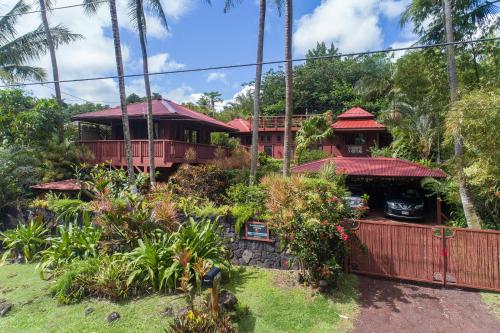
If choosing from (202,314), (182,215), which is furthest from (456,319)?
(182,215)

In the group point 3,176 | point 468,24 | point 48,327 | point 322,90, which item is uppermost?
point 322,90

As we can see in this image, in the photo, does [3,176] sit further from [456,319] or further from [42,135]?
[456,319]

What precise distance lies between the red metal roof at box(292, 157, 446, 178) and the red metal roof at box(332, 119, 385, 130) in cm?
846

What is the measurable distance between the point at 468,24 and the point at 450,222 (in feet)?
23.7

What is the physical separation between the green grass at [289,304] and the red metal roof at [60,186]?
863cm

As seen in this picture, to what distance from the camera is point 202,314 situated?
17.6 feet

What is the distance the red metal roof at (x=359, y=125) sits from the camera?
22322 millimetres

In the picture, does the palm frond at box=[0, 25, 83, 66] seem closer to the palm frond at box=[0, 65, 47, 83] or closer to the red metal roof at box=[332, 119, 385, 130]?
the palm frond at box=[0, 65, 47, 83]

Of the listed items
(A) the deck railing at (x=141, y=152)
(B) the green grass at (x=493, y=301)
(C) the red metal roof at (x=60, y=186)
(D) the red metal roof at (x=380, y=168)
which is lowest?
(B) the green grass at (x=493, y=301)

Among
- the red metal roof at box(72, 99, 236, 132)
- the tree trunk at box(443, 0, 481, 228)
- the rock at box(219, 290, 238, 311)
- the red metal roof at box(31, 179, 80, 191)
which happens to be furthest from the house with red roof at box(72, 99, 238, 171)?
the tree trunk at box(443, 0, 481, 228)

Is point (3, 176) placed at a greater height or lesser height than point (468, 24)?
lesser

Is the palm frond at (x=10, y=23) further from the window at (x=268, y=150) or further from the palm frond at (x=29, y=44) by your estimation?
the window at (x=268, y=150)

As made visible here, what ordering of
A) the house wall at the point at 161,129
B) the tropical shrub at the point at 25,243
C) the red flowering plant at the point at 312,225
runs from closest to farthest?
the red flowering plant at the point at 312,225 → the tropical shrub at the point at 25,243 → the house wall at the point at 161,129

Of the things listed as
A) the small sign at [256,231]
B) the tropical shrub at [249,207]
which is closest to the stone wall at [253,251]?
the small sign at [256,231]
